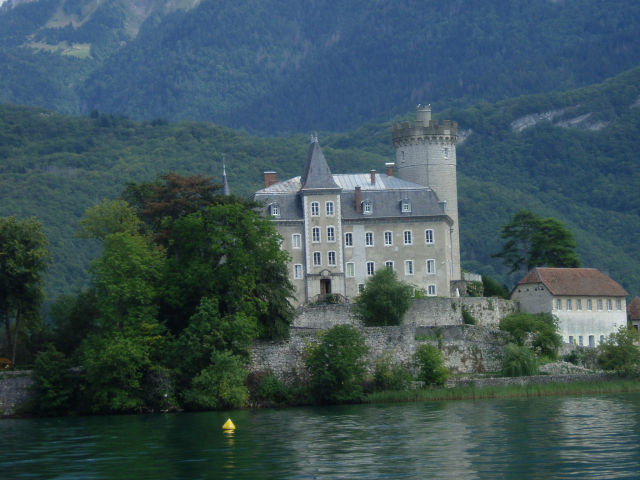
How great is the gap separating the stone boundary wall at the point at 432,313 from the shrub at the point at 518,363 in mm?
7764

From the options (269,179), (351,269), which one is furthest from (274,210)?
(351,269)

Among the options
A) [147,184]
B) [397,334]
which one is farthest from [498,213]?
[397,334]

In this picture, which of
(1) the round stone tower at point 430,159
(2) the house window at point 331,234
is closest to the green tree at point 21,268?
(2) the house window at point 331,234

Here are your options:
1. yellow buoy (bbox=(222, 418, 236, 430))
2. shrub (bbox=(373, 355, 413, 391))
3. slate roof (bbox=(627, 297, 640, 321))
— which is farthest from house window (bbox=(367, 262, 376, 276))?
yellow buoy (bbox=(222, 418, 236, 430))

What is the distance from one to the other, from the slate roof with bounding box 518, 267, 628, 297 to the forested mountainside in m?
48.6

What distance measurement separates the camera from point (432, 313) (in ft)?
218

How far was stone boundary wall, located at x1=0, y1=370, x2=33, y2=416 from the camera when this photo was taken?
178ft

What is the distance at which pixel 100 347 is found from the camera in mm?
54594

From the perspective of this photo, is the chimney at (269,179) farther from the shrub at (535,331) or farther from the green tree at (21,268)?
the green tree at (21,268)

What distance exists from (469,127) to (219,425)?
145 meters

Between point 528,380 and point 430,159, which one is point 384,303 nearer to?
point 528,380

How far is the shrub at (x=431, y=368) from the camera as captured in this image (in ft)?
186

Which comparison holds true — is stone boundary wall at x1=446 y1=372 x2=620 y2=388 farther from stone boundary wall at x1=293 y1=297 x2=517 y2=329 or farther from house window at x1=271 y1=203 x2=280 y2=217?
house window at x1=271 y1=203 x2=280 y2=217

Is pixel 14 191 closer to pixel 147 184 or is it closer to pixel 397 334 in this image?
pixel 147 184
